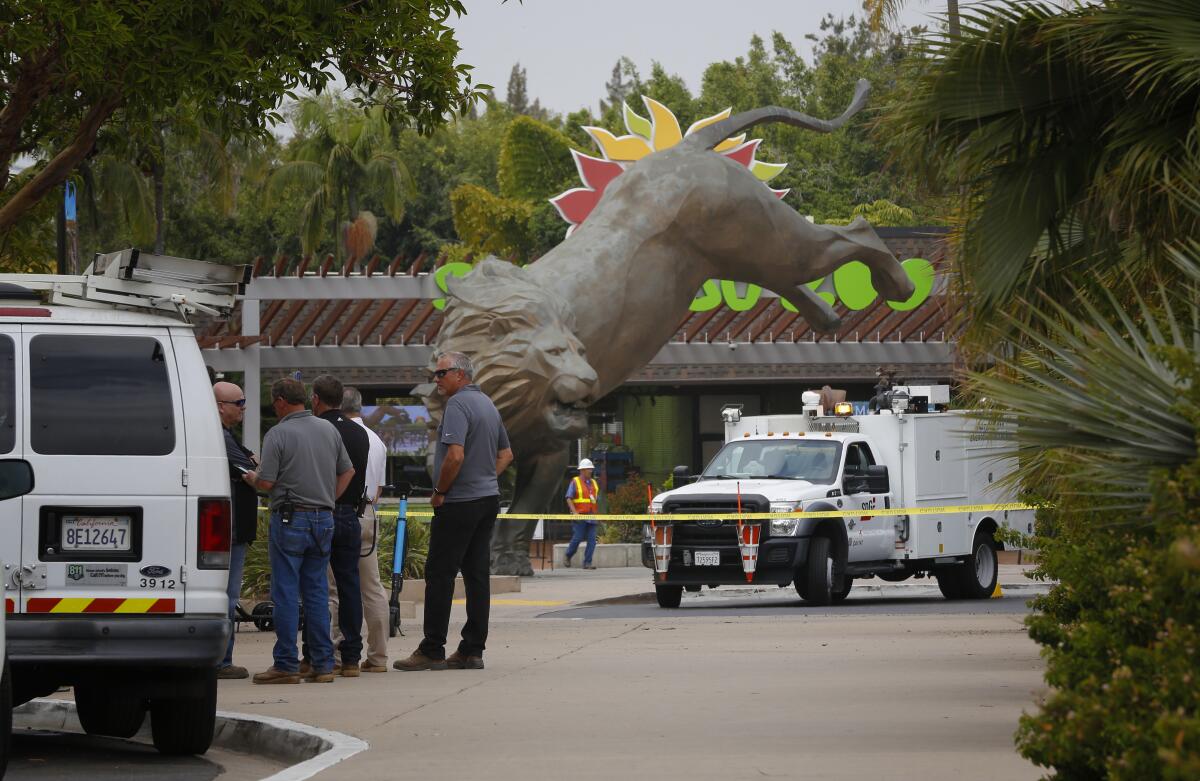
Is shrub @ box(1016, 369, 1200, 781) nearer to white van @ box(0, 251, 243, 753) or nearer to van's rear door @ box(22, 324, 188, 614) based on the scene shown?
white van @ box(0, 251, 243, 753)

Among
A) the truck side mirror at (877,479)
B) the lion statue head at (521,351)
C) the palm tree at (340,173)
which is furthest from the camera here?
the palm tree at (340,173)

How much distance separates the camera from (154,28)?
14.3m

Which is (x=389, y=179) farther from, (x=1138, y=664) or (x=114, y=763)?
(x=1138, y=664)

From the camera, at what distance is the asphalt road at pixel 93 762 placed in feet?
30.1

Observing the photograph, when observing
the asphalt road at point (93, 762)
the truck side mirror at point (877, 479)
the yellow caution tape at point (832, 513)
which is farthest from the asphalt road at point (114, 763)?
the truck side mirror at point (877, 479)

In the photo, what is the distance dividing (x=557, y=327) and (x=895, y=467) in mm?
4488

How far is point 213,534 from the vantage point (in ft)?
30.0

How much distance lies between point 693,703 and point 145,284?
12.7 feet

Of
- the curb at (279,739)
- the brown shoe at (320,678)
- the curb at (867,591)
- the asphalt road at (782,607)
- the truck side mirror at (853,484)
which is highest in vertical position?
the truck side mirror at (853,484)

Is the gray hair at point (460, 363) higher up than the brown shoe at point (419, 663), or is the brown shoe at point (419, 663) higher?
the gray hair at point (460, 363)

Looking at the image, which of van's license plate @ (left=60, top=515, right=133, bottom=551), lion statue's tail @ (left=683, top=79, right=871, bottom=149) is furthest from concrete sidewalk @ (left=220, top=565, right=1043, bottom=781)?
lion statue's tail @ (left=683, top=79, right=871, bottom=149)

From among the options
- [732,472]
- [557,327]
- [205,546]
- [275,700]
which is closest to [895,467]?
[732,472]

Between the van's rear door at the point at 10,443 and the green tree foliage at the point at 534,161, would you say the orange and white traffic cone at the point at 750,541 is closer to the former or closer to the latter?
the van's rear door at the point at 10,443

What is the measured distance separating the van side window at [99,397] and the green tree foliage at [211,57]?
5.10 meters
